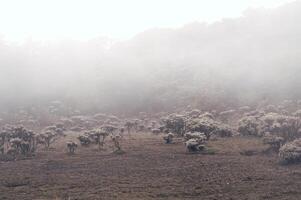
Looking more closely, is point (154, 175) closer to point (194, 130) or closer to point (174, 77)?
point (194, 130)

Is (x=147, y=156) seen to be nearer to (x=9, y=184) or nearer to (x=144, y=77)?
(x=9, y=184)

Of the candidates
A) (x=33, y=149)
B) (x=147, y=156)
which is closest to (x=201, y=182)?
(x=147, y=156)

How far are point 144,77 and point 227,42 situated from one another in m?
51.3

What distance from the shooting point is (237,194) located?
55.1 metres

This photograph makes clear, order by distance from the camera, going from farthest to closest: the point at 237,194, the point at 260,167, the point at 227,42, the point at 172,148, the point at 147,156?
1. the point at 227,42
2. the point at 172,148
3. the point at 147,156
4. the point at 260,167
5. the point at 237,194

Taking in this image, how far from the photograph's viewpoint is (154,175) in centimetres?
6538

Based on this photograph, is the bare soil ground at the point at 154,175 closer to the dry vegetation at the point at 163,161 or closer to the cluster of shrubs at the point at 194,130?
the dry vegetation at the point at 163,161

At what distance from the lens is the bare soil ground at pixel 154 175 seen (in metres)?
56.2

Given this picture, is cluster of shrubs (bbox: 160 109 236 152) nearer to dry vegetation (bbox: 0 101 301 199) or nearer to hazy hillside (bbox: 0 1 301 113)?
dry vegetation (bbox: 0 101 301 199)

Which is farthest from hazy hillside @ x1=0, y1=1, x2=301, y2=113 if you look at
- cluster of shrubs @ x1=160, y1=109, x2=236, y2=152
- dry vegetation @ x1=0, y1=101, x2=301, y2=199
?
cluster of shrubs @ x1=160, y1=109, x2=236, y2=152

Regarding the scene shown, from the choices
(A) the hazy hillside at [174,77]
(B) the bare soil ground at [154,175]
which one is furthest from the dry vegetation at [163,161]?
(A) the hazy hillside at [174,77]

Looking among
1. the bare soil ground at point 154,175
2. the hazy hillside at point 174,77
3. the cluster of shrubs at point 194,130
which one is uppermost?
the hazy hillside at point 174,77

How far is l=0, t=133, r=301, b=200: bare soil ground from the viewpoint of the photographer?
184ft

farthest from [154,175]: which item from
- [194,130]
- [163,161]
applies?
[194,130]
